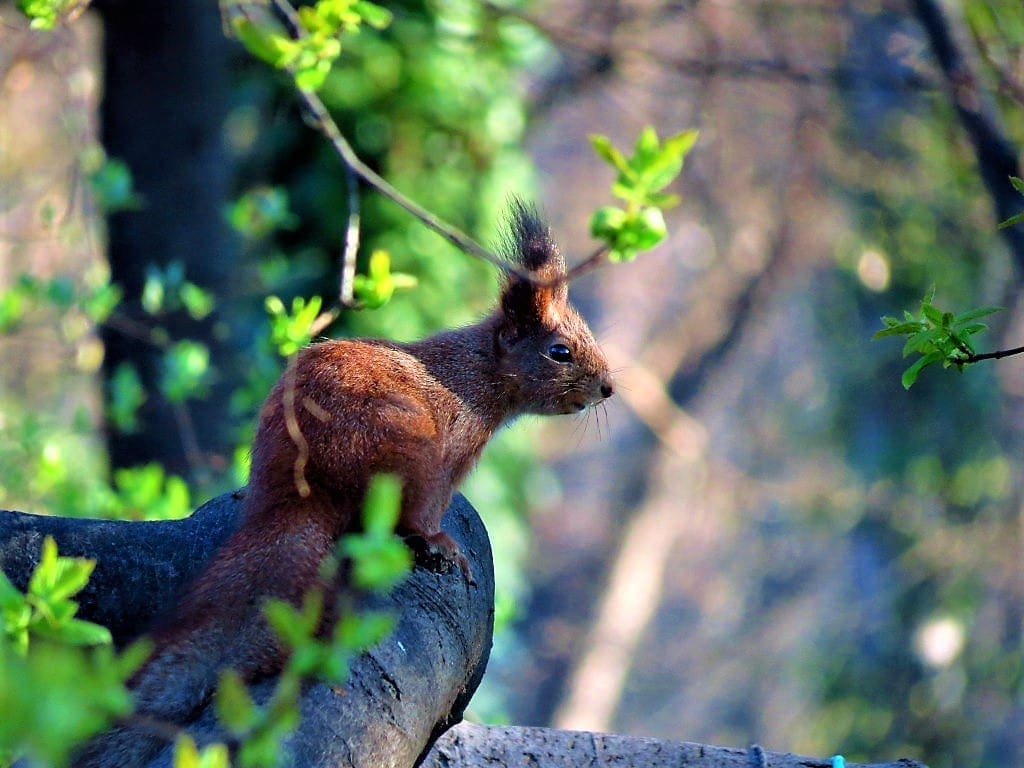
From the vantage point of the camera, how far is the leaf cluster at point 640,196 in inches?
63.0

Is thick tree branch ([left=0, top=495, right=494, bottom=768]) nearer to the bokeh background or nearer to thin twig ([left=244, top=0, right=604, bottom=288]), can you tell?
thin twig ([left=244, top=0, right=604, bottom=288])

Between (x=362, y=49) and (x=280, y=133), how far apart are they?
0.54 m

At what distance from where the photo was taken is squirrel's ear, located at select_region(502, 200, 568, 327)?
2.55 meters

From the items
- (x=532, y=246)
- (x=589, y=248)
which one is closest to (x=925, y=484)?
(x=532, y=246)

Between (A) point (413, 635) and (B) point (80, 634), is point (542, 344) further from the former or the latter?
(B) point (80, 634)

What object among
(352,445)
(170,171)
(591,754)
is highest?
(352,445)

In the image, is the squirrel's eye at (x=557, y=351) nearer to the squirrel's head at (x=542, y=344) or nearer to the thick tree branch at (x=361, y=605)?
the squirrel's head at (x=542, y=344)

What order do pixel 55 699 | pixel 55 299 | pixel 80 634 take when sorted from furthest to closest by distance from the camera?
pixel 55 299 → pixel 80 634 → pixel 55 699

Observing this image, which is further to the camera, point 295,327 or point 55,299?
point 55,299

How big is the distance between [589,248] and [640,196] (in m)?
11.4

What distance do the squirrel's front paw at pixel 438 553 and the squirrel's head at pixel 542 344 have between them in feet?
2.07

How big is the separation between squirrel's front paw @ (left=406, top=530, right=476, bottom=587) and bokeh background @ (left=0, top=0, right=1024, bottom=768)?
0.74 metres

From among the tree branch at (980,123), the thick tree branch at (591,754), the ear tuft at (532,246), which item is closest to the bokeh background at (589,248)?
the tree branch at (980,123)

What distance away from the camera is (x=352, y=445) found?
2.07 m
